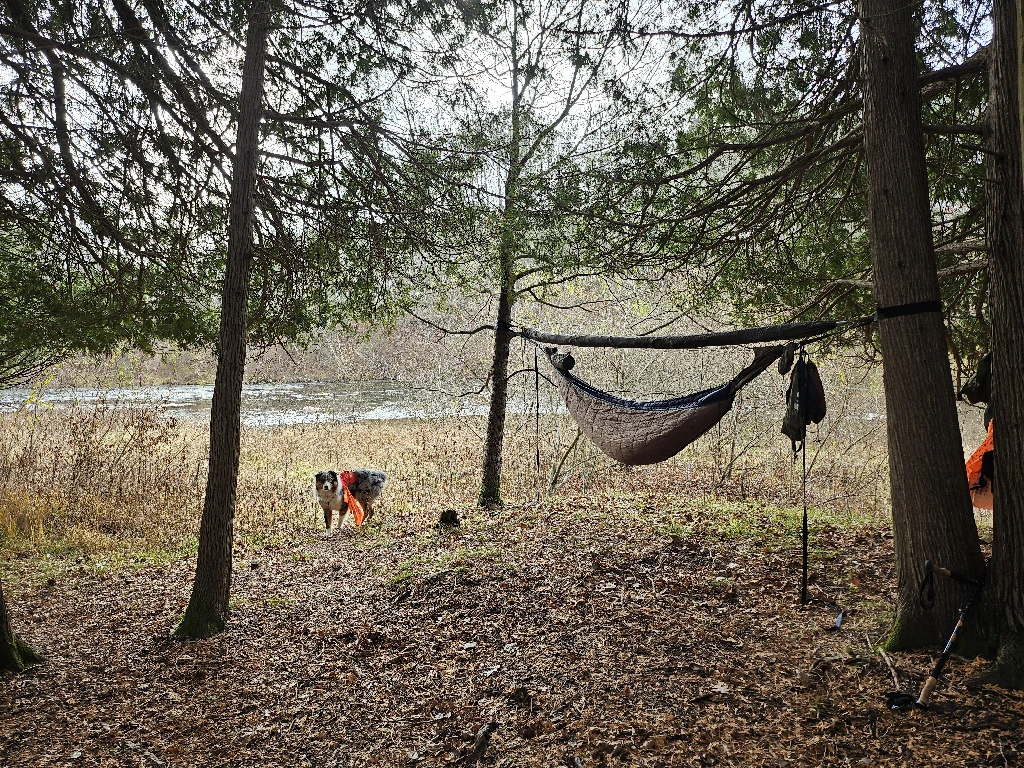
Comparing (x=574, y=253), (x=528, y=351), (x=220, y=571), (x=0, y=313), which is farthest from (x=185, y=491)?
(x=574, y=253)

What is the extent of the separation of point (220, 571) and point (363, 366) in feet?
26.5

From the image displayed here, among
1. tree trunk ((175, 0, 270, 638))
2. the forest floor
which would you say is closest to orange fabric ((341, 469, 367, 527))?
the forest floor

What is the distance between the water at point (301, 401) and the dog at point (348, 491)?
303cm

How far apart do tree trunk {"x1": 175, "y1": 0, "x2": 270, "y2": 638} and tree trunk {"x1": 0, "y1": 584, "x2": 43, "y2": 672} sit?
Result: 0.63 metres

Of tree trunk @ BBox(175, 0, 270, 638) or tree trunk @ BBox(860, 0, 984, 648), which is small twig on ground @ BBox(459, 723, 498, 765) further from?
tree trunk @ BBox(175, 0, 270, 638)

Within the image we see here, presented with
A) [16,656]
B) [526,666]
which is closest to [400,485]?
[16,656]

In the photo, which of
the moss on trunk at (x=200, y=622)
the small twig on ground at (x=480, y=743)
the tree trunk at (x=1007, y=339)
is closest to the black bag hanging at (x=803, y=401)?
the tree trunk at (x=1007, y=339)

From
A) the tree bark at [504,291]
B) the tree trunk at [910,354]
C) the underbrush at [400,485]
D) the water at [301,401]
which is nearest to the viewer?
the tree trunk at [910,354]

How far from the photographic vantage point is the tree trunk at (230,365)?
121 inches

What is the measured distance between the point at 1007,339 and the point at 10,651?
418 centimetres

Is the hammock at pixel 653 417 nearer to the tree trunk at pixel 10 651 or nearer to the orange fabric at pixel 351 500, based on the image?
the orange fabric at pixel 351 500

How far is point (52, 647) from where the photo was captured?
309 cm

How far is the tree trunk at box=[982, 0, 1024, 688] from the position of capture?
1989mm

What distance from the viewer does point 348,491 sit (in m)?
5.28
